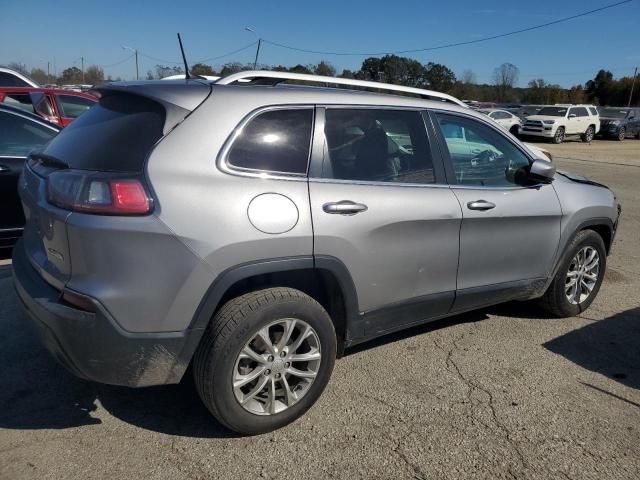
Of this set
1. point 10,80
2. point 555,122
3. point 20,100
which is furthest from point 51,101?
point 555,122

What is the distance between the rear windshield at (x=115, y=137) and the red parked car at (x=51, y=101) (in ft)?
21.8

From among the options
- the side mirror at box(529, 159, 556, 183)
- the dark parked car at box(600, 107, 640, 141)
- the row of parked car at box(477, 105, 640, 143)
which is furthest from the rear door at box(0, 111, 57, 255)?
the dark parked car at box(600, 107, 640, 141)

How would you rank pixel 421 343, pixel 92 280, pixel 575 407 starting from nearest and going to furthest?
1. pixel 92 280
2. pixel 575 407
3. pixel 421 343

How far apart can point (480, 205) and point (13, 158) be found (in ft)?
14.3

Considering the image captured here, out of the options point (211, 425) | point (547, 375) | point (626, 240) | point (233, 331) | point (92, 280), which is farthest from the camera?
point (626, 240)

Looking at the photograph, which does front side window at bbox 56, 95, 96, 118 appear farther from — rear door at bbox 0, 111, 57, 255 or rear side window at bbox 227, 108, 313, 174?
rear side window at bbox 227, 108, 313, 174

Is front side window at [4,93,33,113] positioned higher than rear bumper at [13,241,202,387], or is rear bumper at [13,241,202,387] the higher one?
front side window at [4,93,33,113]

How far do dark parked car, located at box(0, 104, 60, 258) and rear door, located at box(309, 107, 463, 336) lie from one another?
3.58 metres

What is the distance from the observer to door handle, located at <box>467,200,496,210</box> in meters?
3.50

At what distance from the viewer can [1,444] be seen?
272 cm

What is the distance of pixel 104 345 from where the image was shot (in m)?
2.45

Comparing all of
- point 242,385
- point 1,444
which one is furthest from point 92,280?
point 1,444

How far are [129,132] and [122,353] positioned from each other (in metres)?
1.05

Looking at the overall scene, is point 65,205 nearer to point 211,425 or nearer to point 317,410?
point 211,425
